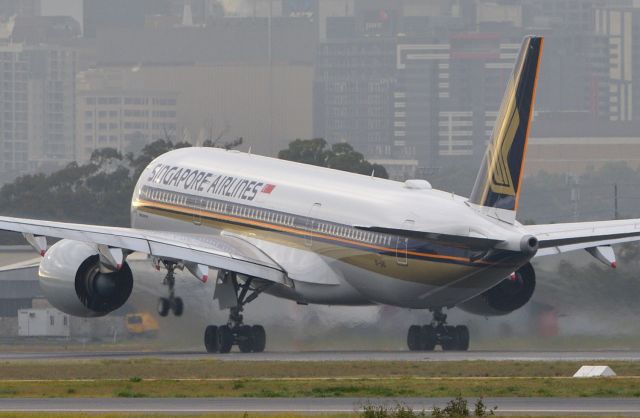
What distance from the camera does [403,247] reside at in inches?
2112

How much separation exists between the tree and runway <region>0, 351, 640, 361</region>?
6121 centimetres

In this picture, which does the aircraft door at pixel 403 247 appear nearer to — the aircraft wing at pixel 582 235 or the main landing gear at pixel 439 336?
the aircraft wing at pixel 582 235

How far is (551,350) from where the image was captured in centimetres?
5750

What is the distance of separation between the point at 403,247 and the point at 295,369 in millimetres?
7705

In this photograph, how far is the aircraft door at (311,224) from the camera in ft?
189

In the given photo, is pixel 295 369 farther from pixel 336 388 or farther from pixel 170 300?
pixel 170 300

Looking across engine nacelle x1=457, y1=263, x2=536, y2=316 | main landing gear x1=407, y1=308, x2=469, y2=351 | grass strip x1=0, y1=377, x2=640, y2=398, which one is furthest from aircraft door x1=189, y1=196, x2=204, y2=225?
grass strip x1=0, y1=377, x2=640, y2=398

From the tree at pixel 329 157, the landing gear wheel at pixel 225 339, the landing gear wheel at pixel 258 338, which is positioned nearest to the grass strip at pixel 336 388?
the landing gear wheel at pixel 225 339

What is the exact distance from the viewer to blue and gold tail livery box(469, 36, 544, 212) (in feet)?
168

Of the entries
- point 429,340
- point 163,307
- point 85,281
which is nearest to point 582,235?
point 429,340

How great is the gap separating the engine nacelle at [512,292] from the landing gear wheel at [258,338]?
21.9 ft

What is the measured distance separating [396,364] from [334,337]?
40.6 ft

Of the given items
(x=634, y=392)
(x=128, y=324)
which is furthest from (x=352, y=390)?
(x=128, y=324)

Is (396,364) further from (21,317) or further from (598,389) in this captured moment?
(21,317)
